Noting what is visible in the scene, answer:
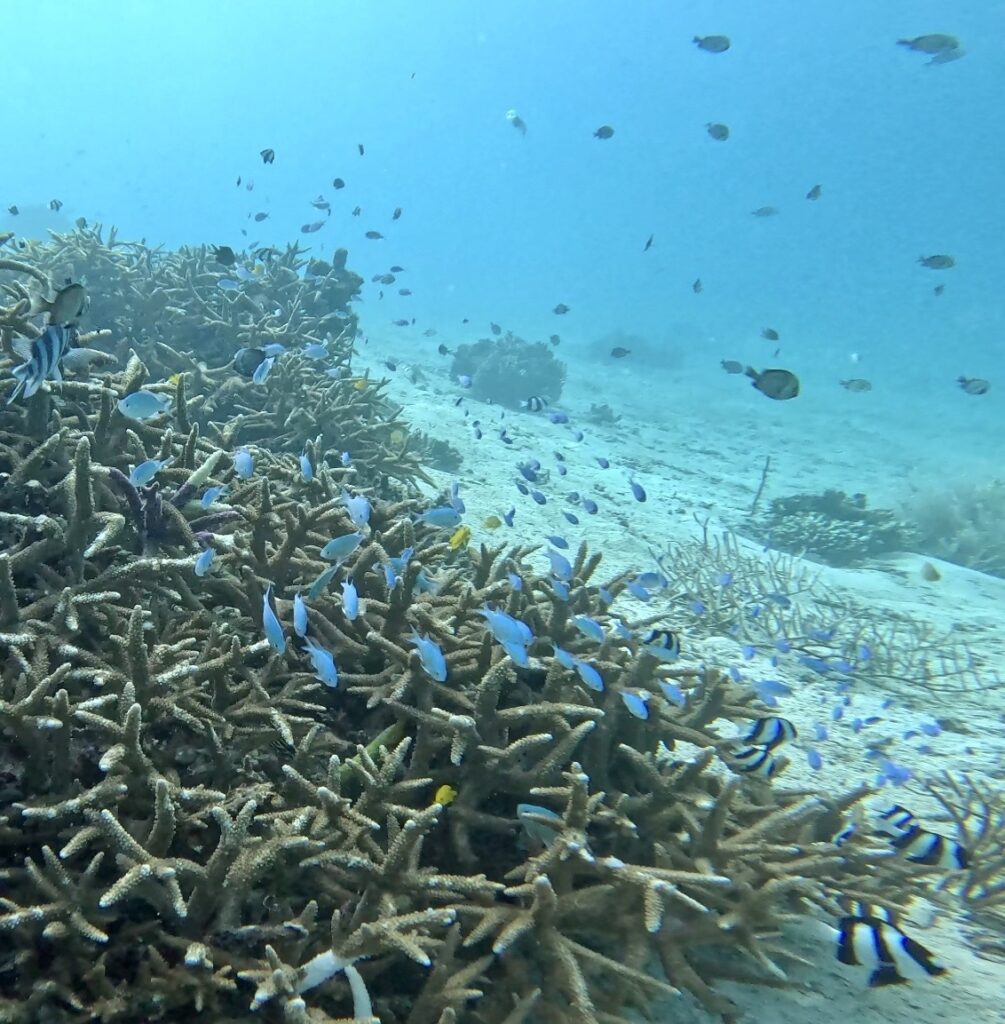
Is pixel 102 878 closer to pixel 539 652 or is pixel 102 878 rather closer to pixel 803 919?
pixel 539 652

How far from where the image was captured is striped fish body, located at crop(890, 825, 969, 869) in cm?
333

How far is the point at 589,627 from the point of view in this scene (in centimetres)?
370

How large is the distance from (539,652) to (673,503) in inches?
450

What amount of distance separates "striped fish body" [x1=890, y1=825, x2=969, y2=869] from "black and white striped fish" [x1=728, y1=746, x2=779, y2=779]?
66 centimetres

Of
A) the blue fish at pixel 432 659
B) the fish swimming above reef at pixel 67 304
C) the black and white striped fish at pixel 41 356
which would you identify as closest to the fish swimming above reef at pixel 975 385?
the blue fish at pixel 432 659

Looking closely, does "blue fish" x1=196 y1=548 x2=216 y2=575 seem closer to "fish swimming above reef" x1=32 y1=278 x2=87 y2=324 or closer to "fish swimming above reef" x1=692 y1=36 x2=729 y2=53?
"fish swimming above reef" x1=32 y1=278 x2=87 y2=324

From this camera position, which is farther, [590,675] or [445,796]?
[590,675]

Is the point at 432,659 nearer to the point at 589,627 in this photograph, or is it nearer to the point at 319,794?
the point at 319,794

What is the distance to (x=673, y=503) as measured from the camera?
1457 centimetres

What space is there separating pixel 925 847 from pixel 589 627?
1.93 meters

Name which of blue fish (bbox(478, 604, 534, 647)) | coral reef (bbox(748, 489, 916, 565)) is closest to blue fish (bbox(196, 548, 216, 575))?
blue fish (bbox(478, 604, 534, 647))

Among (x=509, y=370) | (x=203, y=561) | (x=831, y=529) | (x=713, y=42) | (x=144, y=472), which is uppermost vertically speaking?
(x=713, y=42)

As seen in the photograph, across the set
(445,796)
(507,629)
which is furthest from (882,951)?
(507,629)

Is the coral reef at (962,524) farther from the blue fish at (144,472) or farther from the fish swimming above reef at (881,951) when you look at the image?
the blue fish at (144,472)
